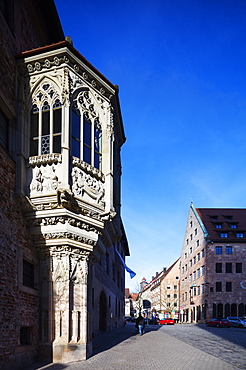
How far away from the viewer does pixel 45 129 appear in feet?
41.0

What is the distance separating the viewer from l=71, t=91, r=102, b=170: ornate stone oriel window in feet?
42.1

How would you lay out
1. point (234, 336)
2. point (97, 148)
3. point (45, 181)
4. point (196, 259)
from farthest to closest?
point (196, 259) < point (234, 336) < point (97, 148) < point (45, 181)

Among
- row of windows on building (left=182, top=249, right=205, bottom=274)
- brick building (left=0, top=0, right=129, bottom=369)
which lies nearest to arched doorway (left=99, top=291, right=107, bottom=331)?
brick building (left=0, top=0, right=129, bottom=369)

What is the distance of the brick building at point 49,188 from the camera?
11.4m

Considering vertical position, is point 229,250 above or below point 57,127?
below

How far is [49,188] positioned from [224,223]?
5262 centimetres

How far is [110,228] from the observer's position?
14867 mm

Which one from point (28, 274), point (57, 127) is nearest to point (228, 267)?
point (28, 274)

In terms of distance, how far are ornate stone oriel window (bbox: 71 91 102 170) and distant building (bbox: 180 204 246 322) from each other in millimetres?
46113

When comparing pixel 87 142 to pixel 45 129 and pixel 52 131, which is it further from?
pixel 45 129

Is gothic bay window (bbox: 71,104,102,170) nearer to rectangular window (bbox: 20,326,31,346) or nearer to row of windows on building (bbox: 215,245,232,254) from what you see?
rectangular window (bbox: 20,326,31,346)

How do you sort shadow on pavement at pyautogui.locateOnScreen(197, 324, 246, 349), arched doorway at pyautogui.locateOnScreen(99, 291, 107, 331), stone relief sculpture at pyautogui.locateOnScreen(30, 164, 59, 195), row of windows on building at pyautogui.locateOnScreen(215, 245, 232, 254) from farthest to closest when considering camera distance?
row of windows on building at pyautogui.locateOnScreen(215, 245, 232, 254) < arched doorway at pyautogui.locateOnScreen(99, 291, 107, 331) < shadow on pavement at pyautogui.locateOnScreen(197, 324, 246, 349) < stone relief sculpture at pyautogui.locateOnScreen(30, 164, 59, 195)

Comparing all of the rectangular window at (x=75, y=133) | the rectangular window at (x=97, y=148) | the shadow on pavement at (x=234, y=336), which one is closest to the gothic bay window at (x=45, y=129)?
the rectangular window at (x=75, y=133)

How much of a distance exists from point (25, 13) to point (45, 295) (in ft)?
31.7
